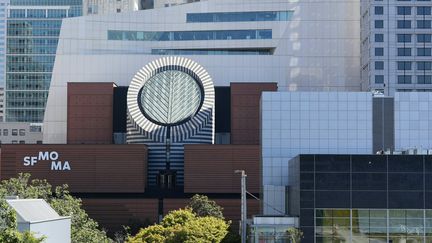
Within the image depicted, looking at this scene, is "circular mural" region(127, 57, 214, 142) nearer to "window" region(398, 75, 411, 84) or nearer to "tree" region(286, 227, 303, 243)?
"window" region(398, 75, 411, 84)

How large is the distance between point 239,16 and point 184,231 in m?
71.2

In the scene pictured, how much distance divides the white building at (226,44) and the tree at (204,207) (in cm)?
3521

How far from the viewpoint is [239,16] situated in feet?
485

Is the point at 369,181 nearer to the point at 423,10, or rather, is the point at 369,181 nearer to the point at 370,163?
the point at 370,163

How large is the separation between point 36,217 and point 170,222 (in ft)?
94.5

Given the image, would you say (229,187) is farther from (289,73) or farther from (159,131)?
(289,73)

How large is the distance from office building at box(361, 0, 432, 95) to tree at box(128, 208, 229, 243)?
49758 mm

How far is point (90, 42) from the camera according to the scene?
148250 mm

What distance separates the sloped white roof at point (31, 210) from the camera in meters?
62.3

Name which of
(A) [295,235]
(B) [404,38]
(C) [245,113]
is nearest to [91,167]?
(C) [245,113]

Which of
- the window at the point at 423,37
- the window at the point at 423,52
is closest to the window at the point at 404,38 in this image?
the window at the point at 423,37

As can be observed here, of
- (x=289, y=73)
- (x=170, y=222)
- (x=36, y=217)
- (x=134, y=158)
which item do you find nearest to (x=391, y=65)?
(x=289, y=73)

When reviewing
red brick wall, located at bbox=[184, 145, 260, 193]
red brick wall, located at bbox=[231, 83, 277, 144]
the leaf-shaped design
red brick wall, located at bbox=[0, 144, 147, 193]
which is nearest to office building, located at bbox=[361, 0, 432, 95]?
red brick wall, located at bbox=[231, 83, 277, 144]

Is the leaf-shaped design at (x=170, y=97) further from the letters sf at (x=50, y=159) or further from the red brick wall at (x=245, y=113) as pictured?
the letters sf at (x=50, y=159)
